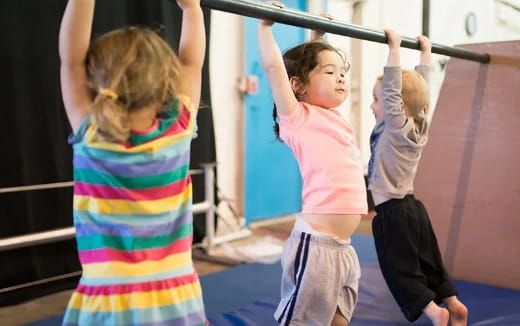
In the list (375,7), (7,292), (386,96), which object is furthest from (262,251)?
(375,7)

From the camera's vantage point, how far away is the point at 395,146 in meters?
2.08

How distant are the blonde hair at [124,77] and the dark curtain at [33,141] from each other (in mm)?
1707

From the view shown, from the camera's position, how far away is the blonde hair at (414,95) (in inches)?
84.5

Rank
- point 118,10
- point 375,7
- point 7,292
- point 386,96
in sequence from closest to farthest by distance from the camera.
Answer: point 386,96 → point 7,292 → point 118,10 → point 375,7

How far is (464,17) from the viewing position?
6.42 m

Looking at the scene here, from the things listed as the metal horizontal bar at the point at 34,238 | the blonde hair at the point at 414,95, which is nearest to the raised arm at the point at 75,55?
the blonde hair at the point at 414,95

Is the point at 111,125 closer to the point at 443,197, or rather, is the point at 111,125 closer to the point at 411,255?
the point at 411,255

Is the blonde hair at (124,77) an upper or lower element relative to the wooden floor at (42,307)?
upper

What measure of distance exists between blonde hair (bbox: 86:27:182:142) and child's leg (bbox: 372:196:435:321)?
128cm

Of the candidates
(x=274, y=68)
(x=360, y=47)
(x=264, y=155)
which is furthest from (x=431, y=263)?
(x=360, y=47)

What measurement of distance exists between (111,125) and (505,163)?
88.4 inches

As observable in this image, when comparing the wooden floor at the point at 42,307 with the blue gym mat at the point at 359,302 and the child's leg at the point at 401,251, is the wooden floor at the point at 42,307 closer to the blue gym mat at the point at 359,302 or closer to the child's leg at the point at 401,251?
the blue gym mat at the point at 359,302

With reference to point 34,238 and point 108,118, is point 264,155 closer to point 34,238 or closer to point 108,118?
point 34,238

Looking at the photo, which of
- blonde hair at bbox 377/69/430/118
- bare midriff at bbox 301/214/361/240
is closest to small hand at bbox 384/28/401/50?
blonde hair at bbox 377/69/430/118
